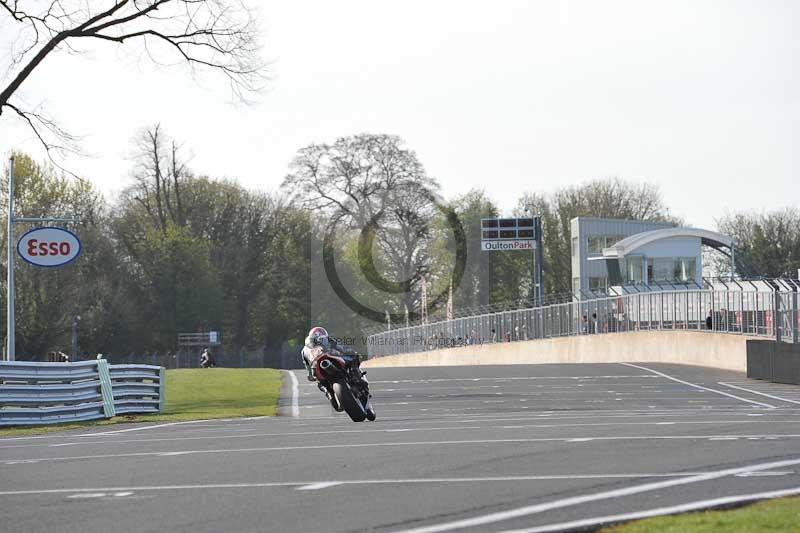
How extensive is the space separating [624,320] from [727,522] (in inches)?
1738

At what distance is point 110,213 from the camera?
8269cm

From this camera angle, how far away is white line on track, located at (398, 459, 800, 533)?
8586 millimetres

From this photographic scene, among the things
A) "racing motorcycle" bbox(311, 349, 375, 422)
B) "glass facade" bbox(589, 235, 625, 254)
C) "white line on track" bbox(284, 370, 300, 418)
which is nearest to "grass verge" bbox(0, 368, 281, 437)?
"white line on track" bbox(284, 370, 300, 418)

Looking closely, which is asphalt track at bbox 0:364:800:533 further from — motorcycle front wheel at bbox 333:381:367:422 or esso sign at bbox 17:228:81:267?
esso sign at bbox 17:228:81:267

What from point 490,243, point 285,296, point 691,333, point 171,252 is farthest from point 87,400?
point 285,296

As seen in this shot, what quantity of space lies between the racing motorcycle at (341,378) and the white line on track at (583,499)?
797 cm

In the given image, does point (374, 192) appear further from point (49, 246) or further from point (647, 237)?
point (49, 246)

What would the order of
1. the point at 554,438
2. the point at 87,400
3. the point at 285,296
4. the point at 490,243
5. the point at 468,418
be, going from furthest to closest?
1. the point at 285,296
2. the point at 490,243
3. the point at 87,400
4. the point at 468,418
5. the point at 554,438

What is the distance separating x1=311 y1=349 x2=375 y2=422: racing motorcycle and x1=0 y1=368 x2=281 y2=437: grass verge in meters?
5.31

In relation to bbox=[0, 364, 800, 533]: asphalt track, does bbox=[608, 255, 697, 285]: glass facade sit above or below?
above

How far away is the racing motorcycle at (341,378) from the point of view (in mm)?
18672

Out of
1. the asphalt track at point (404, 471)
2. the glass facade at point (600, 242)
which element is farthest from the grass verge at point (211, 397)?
the glass facade at point (600, 242)

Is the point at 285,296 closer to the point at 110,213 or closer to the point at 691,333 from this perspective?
the point at 110,213

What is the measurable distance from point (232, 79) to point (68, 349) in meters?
45.0
